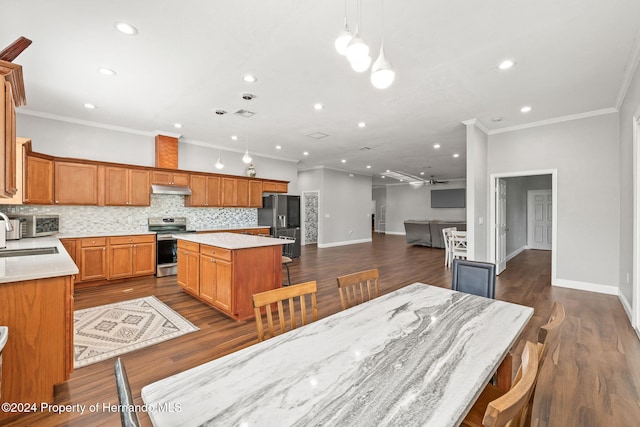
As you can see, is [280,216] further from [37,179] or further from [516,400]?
[516,400]

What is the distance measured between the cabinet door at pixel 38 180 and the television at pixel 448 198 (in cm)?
1309

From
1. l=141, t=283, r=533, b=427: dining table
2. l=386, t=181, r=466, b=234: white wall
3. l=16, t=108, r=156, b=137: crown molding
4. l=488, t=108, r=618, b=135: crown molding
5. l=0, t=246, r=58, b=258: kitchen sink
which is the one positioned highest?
l=16, t=108, r=156, b=137: crown molding

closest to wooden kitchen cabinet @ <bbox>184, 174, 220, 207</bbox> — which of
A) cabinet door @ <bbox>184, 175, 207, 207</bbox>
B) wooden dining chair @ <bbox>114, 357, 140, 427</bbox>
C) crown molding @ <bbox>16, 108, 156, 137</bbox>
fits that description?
cabinet door @ <bbox>184, 175, 207, 207</bbox>

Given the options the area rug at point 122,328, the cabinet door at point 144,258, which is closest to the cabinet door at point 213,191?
the cabinet door at point 144,258

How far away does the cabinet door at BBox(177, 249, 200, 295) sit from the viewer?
3.90 metres

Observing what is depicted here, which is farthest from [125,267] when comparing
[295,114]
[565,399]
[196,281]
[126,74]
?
[565,399]

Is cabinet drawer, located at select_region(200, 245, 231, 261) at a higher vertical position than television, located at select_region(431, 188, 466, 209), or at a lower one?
lower

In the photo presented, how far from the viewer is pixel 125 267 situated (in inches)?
Answer: 192

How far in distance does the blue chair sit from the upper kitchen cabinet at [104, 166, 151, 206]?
17.7 ft

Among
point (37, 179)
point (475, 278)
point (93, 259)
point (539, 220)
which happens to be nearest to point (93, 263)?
point (93, 259)

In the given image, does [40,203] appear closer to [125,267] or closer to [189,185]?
[125,267]

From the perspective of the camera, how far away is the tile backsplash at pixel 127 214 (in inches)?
187

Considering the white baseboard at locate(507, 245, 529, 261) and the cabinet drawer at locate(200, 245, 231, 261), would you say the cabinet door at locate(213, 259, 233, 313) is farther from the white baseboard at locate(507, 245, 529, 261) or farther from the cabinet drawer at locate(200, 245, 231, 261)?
the white baseboard at locate(507, 245, 529, 261)

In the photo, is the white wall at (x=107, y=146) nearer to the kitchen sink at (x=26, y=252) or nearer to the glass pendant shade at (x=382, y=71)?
the kitchen sink at (x=26, y=252)
